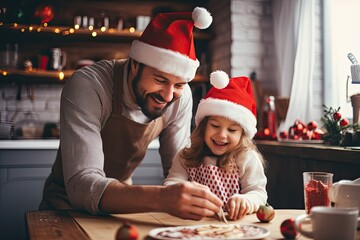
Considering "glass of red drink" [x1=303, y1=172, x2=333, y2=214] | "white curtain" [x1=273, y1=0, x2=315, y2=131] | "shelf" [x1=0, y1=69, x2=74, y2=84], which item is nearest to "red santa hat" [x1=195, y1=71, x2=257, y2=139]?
"glass of red drink" [x1=303, y1=172, x2=333, y2=214]

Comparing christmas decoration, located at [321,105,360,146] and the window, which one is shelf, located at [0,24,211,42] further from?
christmas decoration, located at [321,105,360,146]

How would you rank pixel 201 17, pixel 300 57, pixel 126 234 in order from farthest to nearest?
pixel 300 57 → pixel 201 17 → pixel 126 234

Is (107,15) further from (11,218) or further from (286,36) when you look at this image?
(11,218)

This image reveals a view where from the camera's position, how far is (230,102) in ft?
6.21

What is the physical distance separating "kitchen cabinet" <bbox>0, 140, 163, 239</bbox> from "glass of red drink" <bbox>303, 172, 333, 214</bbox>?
234 cm

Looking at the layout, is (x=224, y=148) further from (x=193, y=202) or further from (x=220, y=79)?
(x=193, y=202)

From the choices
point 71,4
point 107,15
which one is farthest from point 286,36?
point 71,4

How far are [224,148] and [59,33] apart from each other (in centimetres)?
251

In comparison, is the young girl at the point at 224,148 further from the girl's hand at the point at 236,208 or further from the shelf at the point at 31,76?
the shelf at the point at 31,76

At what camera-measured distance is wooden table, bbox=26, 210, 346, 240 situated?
114cm

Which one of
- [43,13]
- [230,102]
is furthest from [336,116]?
[43,13]

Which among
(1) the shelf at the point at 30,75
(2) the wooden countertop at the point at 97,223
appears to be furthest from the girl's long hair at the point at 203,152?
(1) the shelf at the point at 30,75

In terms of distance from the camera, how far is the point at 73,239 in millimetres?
1103

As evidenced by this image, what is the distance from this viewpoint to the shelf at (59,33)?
151 inches
